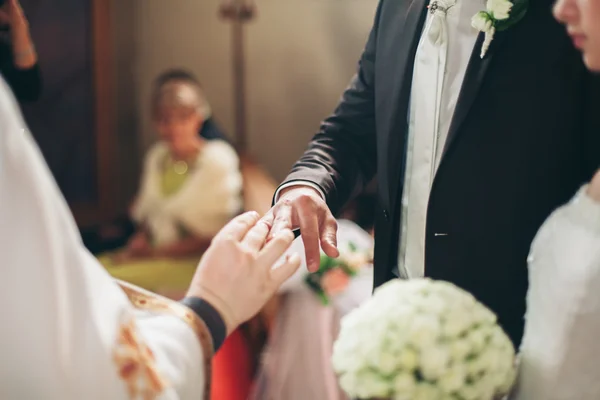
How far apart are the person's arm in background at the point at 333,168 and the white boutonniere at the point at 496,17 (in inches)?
10.0

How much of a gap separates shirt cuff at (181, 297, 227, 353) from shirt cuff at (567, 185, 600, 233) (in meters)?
0.40

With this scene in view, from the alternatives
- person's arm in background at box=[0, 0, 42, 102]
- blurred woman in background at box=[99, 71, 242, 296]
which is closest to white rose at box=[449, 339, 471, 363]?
person's arm in background at box=[0, 0, 42, 102]

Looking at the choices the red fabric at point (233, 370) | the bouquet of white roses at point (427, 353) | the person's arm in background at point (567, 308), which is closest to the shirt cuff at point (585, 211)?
the person's arm in background at point (567, 308)

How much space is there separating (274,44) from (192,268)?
1263mm

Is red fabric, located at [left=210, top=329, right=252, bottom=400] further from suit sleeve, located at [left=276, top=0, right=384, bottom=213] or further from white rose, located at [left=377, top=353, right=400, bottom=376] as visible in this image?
white rose, located at [left=377, top=353, right=400, bottom=376]

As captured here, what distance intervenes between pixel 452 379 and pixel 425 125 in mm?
497

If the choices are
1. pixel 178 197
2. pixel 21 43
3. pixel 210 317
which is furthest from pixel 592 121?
pixel 178 197

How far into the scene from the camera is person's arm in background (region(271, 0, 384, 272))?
0.98 m

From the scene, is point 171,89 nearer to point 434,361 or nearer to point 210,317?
point 210,317

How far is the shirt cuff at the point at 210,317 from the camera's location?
75 cm

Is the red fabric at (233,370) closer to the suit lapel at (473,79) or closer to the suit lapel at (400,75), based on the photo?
the suit lapel at (400,75)

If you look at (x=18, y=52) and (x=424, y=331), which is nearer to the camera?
(x=424, y=331)

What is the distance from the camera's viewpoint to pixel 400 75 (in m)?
1.03

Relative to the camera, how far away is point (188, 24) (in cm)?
344
